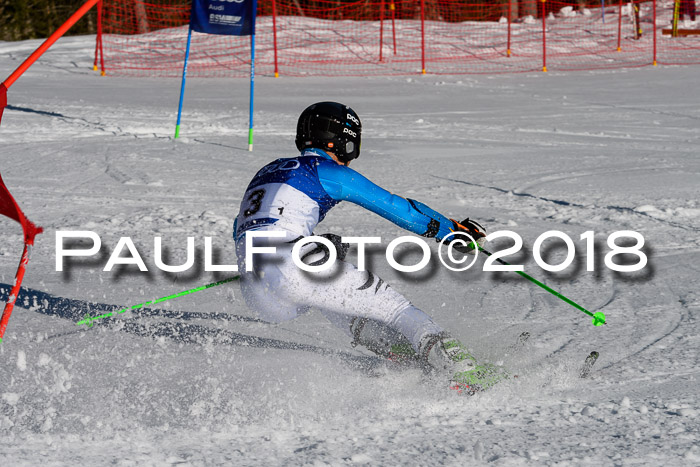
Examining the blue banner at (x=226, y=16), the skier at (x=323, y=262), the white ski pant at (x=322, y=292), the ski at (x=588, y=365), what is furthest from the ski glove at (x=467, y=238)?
the blue banner at (x=226, y=16)

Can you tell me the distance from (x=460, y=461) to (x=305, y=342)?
1776 mm

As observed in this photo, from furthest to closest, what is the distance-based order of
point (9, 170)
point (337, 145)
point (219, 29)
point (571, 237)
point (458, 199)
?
1. point (219, 29)
2. point (9, 170)
3. point (458, 199)
4. point (571, 237)
5. point (337, 145)

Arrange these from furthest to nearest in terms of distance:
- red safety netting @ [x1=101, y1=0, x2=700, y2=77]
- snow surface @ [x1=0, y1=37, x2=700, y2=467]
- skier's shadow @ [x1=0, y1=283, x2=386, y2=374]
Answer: red safety netting @ [x1=101, y1=0, x2=700, y2=77] < skier's shadow @ [x1=0, y1=283, x2=386, y2=374] < snow surface @ [x1=0, y1=37, x2=700, y2=467]

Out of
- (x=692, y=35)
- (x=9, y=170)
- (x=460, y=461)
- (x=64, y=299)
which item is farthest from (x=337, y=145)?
(x=692, y=35)

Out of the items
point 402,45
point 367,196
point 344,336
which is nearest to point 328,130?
point 367,196

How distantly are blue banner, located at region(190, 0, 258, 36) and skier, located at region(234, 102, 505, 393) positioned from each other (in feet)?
22.4

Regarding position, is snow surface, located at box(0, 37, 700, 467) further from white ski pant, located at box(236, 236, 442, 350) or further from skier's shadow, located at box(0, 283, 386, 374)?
white ski pant, located at box(236, 236, 442, 350)

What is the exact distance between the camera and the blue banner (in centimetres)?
1045

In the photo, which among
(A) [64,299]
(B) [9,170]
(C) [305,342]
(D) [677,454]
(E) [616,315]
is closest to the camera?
(D) [677,454]

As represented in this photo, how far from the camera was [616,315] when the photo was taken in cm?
532

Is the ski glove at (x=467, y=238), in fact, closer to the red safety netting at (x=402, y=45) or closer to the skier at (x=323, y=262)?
the skier at (x=323, y=262)

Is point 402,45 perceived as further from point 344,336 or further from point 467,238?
point 467,238

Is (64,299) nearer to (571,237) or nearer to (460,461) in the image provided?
(460,461)

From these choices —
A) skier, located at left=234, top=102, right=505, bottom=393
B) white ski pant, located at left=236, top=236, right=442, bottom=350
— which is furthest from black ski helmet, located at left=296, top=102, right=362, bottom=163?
white ski pant, located at left=236, top=236, right=442, bottom=350
